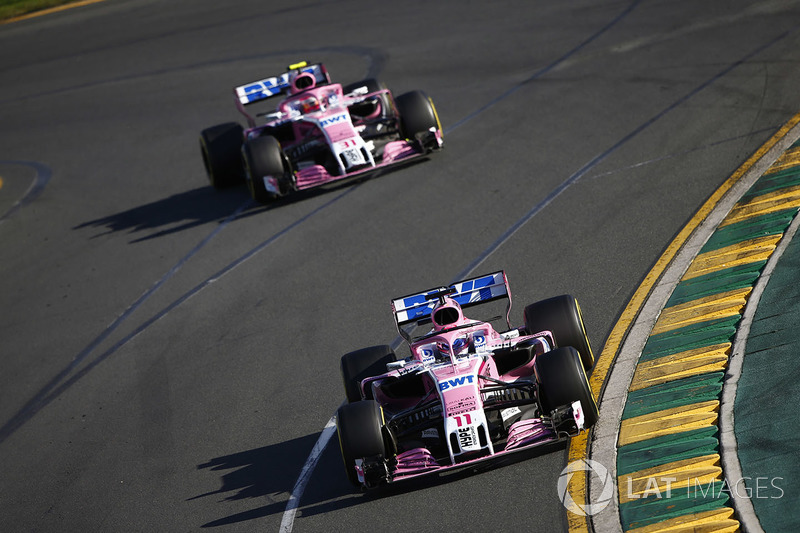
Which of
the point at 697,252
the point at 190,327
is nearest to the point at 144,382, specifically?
the point at 190,327

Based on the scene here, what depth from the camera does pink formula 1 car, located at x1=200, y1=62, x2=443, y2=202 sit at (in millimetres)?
16766

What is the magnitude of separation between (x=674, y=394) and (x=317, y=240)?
734cm

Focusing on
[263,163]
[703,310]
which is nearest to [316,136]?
[263,163]

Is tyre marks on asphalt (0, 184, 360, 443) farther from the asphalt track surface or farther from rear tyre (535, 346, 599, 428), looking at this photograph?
rear tyre (535, 346, 599, 428)

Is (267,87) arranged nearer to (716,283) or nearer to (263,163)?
(263,163)

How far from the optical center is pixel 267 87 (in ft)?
60.7

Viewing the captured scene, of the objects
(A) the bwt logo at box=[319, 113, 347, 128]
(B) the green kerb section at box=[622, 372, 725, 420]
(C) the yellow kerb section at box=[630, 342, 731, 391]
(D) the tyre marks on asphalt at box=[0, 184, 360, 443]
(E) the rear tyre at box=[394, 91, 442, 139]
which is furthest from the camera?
(E) the rear tyre at box=[394, 91, 442, 139]

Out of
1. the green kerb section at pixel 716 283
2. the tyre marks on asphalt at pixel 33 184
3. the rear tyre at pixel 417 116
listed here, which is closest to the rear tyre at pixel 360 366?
the green kerb section at pixel 716 283

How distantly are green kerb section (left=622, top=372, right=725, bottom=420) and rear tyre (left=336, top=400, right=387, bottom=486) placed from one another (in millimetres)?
2235

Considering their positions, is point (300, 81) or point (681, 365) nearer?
point (681, 365)

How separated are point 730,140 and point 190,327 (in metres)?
8.47

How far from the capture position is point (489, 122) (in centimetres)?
1878

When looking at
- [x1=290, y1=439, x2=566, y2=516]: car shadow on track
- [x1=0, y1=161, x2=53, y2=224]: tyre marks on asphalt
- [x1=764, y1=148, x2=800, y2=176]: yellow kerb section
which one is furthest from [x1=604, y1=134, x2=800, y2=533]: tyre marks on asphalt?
[x1=0, y1=161, x2=53, y2=224]: tyre marks on asphalt

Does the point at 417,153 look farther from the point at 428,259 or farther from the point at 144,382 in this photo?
the point at 144,382
